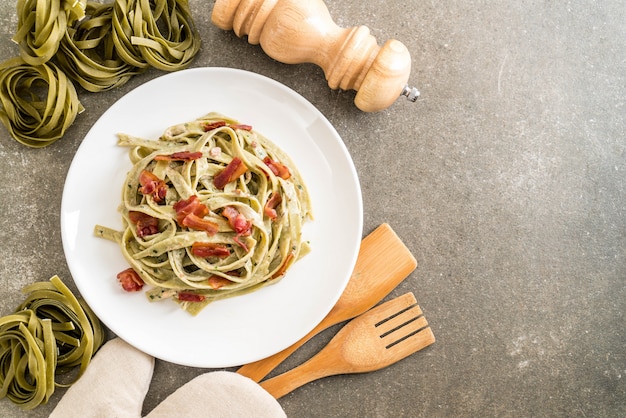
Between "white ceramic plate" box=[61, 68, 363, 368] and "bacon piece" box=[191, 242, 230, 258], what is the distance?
282 mm

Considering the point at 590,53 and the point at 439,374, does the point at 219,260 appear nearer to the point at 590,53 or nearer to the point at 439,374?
the point at 439,374

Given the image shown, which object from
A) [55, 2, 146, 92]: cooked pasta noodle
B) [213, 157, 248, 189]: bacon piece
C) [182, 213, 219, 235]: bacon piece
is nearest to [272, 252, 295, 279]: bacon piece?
[182, 213, 219, 235]: bacon piece

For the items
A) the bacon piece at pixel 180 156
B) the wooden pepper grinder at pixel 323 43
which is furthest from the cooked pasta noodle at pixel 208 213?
the wooden pepper grinder at pixel 323 43

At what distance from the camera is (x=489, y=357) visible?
3.17 meters

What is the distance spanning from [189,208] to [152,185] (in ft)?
0.74

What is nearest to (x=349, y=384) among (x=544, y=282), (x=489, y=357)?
(x=489, y=357)

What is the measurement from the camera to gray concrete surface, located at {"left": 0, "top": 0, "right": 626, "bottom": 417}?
3141mm

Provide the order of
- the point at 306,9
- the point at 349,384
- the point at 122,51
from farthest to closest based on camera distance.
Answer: the point at 349,384 < the point at 122,51 < the point at 306,9

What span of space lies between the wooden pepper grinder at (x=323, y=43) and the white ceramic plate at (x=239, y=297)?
0.22 m

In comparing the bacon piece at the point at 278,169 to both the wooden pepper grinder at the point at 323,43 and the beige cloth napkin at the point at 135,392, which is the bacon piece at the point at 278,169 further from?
the beige cloth napkin at the point at 135,392

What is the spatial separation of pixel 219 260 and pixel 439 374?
1.44 metres

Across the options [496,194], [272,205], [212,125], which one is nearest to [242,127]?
[212,125]

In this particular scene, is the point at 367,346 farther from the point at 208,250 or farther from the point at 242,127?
the point at 242,127

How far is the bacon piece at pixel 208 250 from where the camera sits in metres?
2.77
